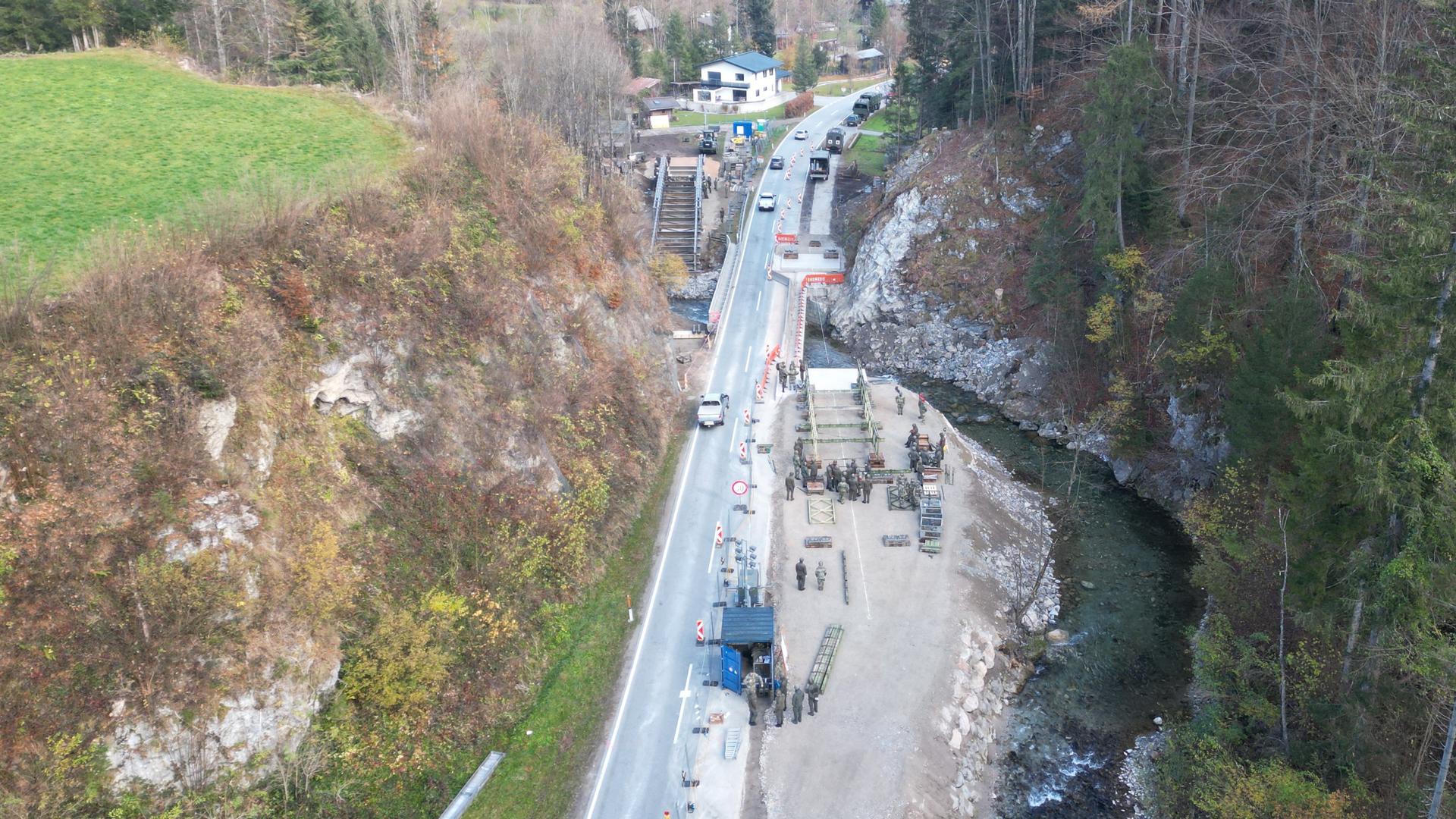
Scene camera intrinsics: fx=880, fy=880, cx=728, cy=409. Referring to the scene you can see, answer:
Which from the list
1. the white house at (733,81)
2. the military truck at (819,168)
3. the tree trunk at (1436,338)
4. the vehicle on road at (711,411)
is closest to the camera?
the tree trunk at (1436,338)

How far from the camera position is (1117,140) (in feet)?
134

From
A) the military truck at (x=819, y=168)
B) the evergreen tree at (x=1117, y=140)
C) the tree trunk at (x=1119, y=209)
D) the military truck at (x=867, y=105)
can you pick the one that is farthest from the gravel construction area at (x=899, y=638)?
the military truck at (x=867, y=105)

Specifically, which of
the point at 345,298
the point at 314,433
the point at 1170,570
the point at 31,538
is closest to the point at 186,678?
the point at 31,538

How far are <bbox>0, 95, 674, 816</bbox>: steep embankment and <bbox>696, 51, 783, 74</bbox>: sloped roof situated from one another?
66.9 metres

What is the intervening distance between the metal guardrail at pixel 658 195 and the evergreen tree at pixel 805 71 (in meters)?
31.8

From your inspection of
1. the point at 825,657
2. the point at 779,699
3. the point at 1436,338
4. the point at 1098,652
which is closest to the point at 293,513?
the point at 779,699

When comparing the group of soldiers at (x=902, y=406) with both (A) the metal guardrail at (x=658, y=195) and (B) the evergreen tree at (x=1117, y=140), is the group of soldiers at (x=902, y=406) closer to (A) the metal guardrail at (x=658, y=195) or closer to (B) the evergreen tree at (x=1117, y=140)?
(B) the evergreen tree at (x=1117, y=140)

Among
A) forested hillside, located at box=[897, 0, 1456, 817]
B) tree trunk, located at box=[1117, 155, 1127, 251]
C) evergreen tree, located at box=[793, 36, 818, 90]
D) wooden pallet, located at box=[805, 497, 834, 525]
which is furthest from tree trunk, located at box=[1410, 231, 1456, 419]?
evergreen tree, located at box=[793, 36, 818, 90]

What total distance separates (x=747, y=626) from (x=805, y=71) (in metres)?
85.7

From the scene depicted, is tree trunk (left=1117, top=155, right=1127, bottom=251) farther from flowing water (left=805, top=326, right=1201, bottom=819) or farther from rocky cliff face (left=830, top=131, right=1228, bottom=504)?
flowing water (left=805, top=326, right=1201, bottom=819)

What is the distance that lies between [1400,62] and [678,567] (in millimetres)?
28688

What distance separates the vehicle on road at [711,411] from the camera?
39312 millimetres

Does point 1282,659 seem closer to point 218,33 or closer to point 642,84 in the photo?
point 218,33

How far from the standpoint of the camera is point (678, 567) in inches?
1188
